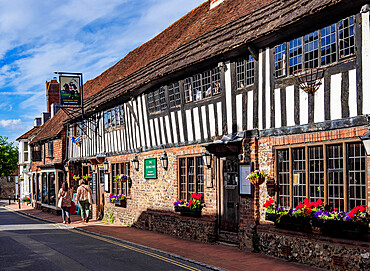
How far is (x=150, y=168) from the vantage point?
1759 centimetres

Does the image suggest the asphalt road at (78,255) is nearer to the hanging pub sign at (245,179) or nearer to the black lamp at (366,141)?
the hanging pub sign at (245,179)

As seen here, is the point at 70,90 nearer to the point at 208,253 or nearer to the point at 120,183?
the point at 120,183

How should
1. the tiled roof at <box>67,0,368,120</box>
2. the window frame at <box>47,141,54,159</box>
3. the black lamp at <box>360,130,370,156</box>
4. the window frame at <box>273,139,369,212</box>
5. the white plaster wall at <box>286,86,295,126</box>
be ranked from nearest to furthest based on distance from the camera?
the black lamp at <box>360,130,370,156</box> < the window frame at <box>273,139,369,212</box> < the tiled roof at <box>67,0,368,120</box> < the white plaster wall at <box>286,86,295,126</box> < the window frame at <box>47,141,54,159</box>

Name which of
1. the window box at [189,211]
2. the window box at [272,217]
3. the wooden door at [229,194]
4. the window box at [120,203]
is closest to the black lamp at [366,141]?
the window box at [272,217]

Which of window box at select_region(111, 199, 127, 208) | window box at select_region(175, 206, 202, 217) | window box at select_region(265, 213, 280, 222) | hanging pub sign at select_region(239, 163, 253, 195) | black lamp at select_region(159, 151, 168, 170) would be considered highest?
black lamp at select_region(159, 151, 168, 170)

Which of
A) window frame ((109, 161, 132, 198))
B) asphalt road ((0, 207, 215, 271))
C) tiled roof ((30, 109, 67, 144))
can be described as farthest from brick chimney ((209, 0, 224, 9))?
tiled roof ((30, 109, 67, 144))

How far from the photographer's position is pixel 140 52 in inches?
985

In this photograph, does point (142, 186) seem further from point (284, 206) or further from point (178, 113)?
point (284, 206)

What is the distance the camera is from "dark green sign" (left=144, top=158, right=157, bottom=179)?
17234mm

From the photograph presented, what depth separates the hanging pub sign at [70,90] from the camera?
934 inches

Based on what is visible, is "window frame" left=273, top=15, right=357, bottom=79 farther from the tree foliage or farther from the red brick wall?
the tree foliage

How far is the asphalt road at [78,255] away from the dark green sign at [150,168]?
3.24 metres

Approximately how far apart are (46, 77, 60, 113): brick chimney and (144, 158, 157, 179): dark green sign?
26991 mm

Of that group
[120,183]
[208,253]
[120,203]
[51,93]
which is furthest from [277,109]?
[51,93]
